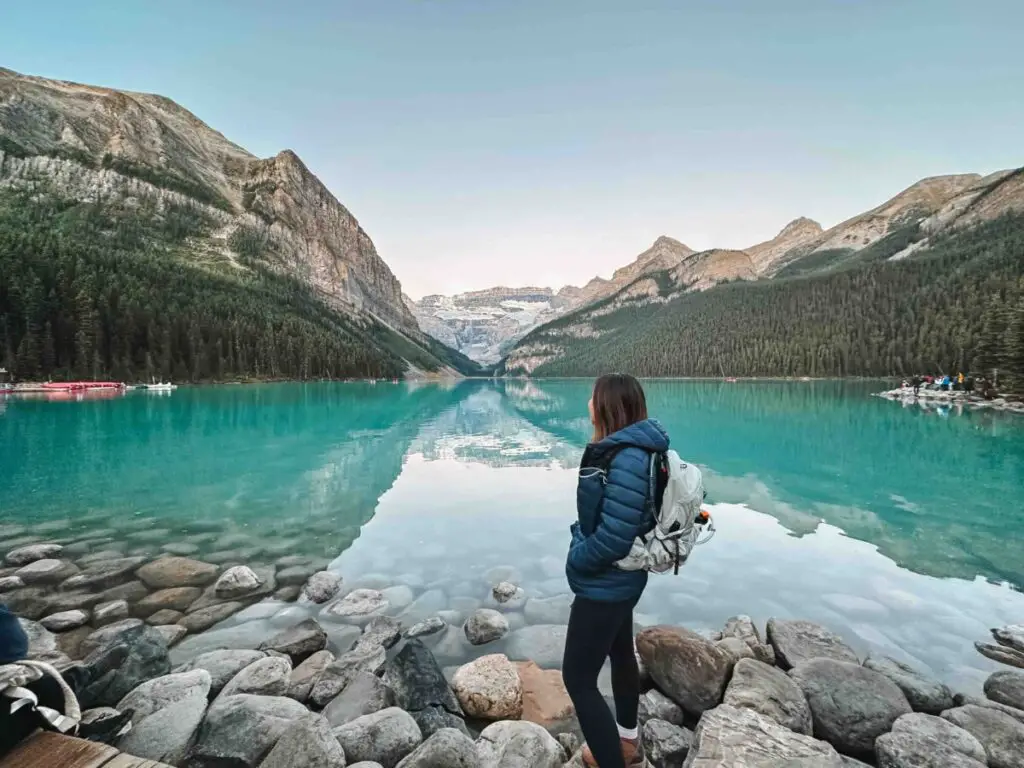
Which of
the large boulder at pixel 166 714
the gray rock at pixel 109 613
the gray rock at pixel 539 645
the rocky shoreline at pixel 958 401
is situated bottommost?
the rocky shoreline at pixel 958 401

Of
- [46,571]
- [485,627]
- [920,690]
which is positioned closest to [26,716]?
[485,627]

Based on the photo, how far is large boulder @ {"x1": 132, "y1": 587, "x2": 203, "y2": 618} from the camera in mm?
8734

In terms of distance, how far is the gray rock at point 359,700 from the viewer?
5.59m

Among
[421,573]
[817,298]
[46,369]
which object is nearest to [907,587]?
[421,573]

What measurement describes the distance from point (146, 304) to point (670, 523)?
115805 mm

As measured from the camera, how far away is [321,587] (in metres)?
9.66

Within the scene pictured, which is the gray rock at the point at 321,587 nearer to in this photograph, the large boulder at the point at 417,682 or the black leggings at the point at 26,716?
the large boulder at the point at 417,682

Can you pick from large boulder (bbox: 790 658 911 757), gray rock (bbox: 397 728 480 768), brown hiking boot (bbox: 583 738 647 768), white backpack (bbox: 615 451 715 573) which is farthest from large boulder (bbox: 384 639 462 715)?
large boulder (bbox: 790 658 911 757)

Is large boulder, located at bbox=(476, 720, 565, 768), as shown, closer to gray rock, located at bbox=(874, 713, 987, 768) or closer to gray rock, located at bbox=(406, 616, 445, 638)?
gray rock, located at bbox=(406, 616, 445, 638)

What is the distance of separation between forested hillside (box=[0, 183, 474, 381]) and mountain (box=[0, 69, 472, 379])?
0.92 ft

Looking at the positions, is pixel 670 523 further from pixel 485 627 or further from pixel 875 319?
pixel 875 319

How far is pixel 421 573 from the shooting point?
35.9 feet

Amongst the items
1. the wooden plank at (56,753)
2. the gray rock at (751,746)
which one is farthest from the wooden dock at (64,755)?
the gray rock at (751,746)

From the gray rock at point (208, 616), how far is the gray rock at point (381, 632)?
99.2 inches
